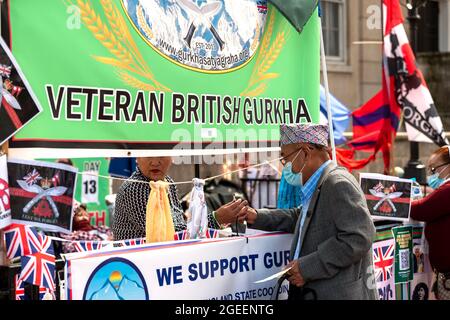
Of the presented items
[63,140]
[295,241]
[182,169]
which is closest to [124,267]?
[63,140]

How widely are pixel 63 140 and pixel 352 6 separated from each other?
14.8 meters

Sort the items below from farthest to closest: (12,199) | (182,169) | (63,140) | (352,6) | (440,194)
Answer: (352,6) → (182,169) → (440,194) → (63,140) → (12,199)

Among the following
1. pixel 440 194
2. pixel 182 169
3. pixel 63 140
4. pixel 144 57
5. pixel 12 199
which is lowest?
pixel 182 169

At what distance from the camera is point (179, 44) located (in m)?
4.63

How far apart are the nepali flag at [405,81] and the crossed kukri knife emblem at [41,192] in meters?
4.88

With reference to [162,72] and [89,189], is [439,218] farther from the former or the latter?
[89,189]

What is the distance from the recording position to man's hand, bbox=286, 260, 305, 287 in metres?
4.27

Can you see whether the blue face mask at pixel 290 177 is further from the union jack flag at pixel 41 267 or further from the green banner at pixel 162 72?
the union jack flag at pixel 41 267

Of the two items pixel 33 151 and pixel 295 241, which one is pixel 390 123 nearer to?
pixel 295 241

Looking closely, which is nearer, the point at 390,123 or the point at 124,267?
the point at 124,267

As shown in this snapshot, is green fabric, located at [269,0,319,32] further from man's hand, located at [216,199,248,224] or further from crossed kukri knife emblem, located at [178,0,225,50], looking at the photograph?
man's hand, located at [216,199,248,224]

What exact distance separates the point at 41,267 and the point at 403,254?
143 inches

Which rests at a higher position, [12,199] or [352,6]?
[352,6]

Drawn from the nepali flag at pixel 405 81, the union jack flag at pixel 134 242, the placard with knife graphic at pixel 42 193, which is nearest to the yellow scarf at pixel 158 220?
the union jack flag at pixel 134 242
